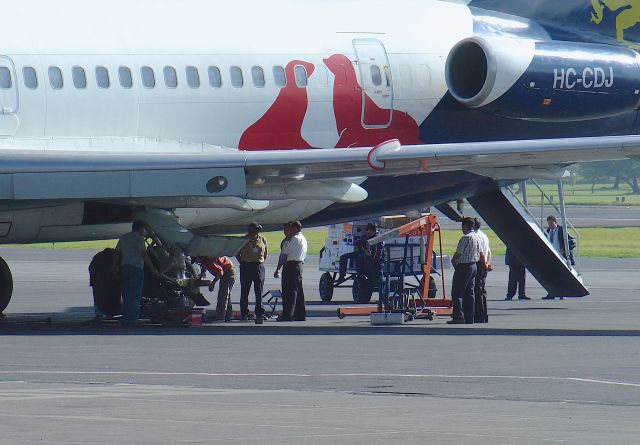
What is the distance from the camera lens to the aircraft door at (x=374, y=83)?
93.4 ft

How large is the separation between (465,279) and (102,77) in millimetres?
7135

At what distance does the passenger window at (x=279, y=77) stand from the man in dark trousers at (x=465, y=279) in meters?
4.10

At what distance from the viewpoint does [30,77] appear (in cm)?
2473

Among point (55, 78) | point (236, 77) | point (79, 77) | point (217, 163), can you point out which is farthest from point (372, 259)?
point (55, 78)

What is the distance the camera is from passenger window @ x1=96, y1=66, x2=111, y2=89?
2544 cm

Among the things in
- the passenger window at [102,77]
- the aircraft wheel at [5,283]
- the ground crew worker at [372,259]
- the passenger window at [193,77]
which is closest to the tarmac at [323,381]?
the aircraft wheel at [5,283]

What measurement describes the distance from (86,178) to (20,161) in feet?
3.32

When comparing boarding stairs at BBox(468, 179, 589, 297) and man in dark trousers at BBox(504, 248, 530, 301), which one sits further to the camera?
man in dark trousers at BBox(504, 248, 530, 301)

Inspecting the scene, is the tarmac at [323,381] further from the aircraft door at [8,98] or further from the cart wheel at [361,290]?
the cart wheel at [361,290]

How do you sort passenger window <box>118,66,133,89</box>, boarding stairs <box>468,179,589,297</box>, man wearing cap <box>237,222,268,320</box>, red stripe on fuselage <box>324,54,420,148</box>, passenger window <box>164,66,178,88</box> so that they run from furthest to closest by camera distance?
boarding stairs <box>468,179,589,297</box> < man wearing cap <box>237,222,268,320</box> < red stripe on fuselage <box>324,54,420,148</box> < passenger window <box>164,66,178,88</box> < passenger window <box>118,66,133,89</box>

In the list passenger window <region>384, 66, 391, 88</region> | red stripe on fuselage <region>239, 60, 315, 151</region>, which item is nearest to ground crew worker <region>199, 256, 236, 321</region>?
red stripe on fuselage <region>239, 60, 315, 151</region>

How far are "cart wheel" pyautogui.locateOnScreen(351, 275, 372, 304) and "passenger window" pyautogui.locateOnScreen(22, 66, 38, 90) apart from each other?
1165 centimetres

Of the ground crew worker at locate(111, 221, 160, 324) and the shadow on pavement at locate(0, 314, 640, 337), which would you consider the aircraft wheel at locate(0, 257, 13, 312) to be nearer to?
the shadow on pavement at locate(0, 314, 640, 337)

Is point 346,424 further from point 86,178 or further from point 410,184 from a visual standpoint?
point 410,184
